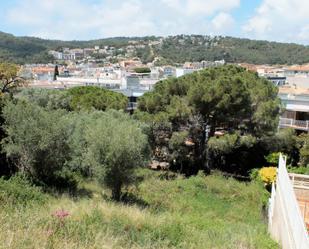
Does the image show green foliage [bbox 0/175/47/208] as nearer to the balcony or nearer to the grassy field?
the grassy field

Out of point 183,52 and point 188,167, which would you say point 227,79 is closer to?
point 188,167

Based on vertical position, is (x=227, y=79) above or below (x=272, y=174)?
above

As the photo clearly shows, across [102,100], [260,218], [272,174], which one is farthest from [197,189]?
[102,100]

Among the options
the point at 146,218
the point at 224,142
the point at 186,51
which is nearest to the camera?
the point at 146,218

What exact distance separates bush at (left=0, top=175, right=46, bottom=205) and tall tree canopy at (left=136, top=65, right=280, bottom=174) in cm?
1038

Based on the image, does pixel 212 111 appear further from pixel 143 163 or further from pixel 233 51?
pixel 233 51

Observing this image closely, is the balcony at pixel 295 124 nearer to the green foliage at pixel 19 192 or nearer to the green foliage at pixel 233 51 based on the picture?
the green foliage at pixel 19 192

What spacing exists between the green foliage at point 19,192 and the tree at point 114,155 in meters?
2.13

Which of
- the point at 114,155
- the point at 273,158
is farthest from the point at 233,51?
the point at 114,155

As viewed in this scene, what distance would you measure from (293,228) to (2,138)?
1143cm

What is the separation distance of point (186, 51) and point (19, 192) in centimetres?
15937

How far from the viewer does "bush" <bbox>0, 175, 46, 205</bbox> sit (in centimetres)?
1145

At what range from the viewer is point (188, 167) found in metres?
24.9

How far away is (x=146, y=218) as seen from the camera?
995 centimetres
